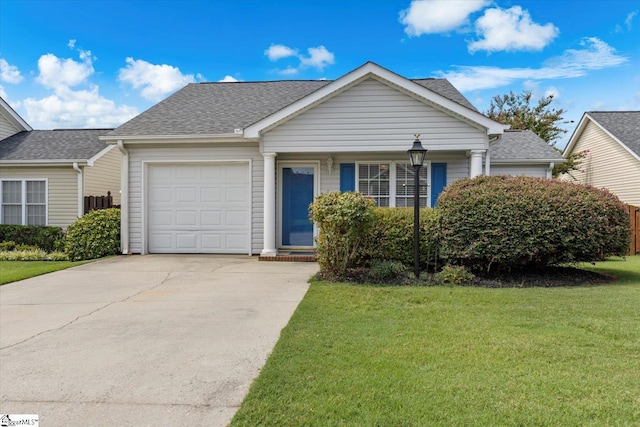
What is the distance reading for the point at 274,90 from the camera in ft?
44.0

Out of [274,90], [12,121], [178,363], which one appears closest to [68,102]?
[12,121]

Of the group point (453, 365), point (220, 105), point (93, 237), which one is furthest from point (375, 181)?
point (93, 237)

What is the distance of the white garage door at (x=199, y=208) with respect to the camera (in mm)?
10844

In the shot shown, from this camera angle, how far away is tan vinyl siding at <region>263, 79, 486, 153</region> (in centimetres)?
934

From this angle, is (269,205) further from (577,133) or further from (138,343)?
(577,133)

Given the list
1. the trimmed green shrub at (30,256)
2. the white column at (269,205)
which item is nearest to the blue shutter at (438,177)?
the white column at (269,205)

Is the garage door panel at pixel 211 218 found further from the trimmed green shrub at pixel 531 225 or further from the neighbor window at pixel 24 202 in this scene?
the neighbor window at pixel 24 202

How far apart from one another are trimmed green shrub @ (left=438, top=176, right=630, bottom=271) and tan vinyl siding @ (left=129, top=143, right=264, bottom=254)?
5072 millimetres

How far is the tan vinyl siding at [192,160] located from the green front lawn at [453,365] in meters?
5.44

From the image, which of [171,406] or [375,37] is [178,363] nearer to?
[171,406]

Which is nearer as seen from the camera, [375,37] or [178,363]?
[178,363]

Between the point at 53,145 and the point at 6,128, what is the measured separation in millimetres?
2819

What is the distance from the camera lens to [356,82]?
9.46 metres

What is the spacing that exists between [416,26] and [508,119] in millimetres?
15867
